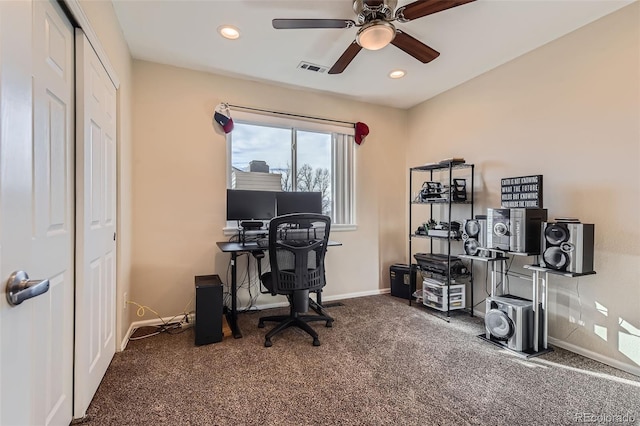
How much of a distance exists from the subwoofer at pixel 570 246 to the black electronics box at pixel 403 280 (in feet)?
5.11

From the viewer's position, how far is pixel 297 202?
10.7 ft

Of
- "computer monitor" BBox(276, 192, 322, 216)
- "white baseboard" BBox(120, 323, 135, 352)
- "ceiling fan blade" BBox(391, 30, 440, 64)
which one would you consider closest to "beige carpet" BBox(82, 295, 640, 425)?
"white baseboard" BBox(120, 323, 135, 352)

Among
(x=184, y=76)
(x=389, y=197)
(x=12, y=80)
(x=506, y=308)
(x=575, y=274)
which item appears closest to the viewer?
(x=12, y=80)

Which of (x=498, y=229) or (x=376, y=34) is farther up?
(x=376, y=34)

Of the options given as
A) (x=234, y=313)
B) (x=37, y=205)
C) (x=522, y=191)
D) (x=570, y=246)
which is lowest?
(x=234, y=313)

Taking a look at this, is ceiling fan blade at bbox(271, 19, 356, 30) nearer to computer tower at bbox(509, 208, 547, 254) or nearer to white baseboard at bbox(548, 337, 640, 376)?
computer tower at bbox(509, 208, 547, 254)

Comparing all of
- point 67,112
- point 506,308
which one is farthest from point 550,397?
point 67,112

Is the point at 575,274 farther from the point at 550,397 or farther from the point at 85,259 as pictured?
the point at 85,259

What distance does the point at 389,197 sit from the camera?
4148mm

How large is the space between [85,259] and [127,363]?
1.06 metres

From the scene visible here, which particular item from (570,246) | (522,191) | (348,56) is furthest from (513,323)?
(348,56)

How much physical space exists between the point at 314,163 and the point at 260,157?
71 cm

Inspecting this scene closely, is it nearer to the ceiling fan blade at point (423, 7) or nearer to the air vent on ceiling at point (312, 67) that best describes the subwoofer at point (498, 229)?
the ceiling fan blade at point (423, 7)

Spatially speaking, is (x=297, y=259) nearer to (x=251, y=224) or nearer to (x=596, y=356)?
(x=251, y=224)
